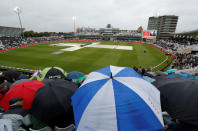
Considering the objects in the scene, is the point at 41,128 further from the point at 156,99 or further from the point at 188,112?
the point at 188,112

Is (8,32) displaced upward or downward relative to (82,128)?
upward

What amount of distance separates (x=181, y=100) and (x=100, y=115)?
7.81ft

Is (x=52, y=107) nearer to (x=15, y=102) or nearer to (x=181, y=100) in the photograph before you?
(x=15, y=102)

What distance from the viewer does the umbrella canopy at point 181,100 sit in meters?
2.54

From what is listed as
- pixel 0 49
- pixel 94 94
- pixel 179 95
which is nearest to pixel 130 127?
pixel 94 94

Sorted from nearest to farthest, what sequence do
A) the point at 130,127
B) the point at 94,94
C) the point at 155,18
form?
the point at 130,127 < the point at 94,94 < the point at 155,18

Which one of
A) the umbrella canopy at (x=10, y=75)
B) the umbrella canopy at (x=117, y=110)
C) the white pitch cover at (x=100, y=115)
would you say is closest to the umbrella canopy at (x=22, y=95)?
the umbrella canopy at (x=117, y=110)

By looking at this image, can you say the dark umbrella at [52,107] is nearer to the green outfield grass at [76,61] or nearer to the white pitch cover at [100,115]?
the white pitch cover at [100,115]

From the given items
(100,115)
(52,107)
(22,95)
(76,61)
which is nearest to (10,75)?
(22,95)

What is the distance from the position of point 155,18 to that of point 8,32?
136m

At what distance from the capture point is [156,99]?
2.61 metres

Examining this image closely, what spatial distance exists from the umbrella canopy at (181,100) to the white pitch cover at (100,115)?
1.89 m

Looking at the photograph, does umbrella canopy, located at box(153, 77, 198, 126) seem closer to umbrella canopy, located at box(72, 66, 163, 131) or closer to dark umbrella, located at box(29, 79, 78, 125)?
umbrella canopy, located at box(72, 66, 163, 131)

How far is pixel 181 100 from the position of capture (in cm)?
285
